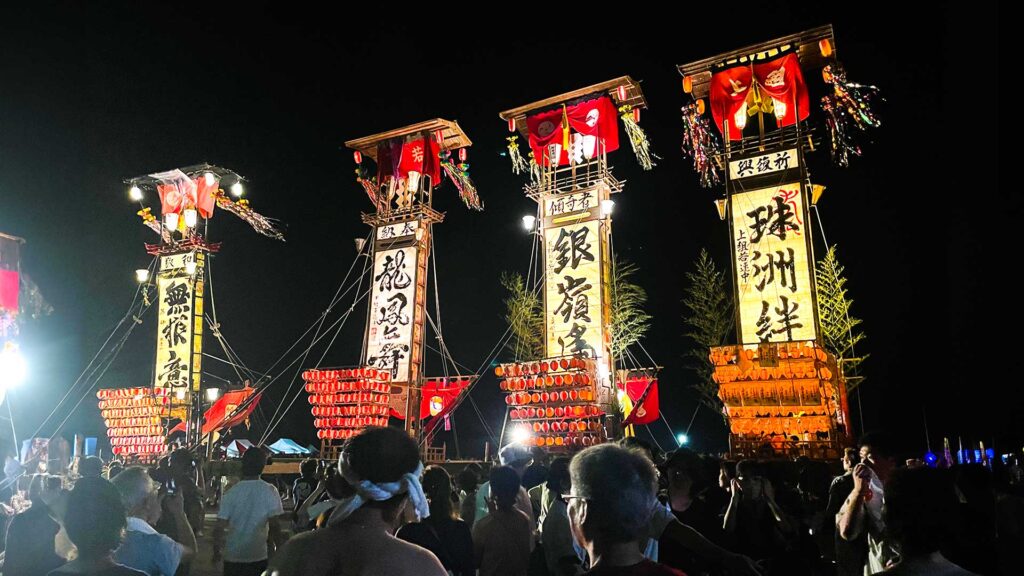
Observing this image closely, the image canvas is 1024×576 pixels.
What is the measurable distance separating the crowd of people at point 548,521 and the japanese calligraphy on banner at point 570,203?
12962mm

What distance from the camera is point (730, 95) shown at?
62.3 feet

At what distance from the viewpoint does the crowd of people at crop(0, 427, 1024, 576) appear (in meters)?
2.32

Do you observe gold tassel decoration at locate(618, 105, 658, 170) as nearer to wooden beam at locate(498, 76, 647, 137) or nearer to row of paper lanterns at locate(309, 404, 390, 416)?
wooden beam at locate(498, 76, 647, 137)

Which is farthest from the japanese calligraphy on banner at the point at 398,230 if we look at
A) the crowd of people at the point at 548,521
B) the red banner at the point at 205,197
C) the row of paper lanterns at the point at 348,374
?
the crowd of people at the point at 548,521

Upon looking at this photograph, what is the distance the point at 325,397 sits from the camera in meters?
20.2

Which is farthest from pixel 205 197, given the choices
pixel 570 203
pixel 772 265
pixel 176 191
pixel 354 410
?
pixel 772 265

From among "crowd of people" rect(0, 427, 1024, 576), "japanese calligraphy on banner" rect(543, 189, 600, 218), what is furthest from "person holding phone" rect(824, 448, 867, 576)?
"japanese calligraphy on banner" rect(543, 189, 600, 218)

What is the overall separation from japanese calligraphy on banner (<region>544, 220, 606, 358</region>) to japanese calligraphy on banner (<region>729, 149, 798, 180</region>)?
395 centimetres

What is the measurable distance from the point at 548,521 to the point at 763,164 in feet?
49.2

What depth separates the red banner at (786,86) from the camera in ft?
59.4

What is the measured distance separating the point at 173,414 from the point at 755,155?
2119cm

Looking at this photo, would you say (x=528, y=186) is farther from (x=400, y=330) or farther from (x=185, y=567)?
(x=185, y=567)

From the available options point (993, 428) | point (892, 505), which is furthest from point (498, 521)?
point (993, 428)

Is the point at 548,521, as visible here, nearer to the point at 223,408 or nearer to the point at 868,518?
the point at 868,518
